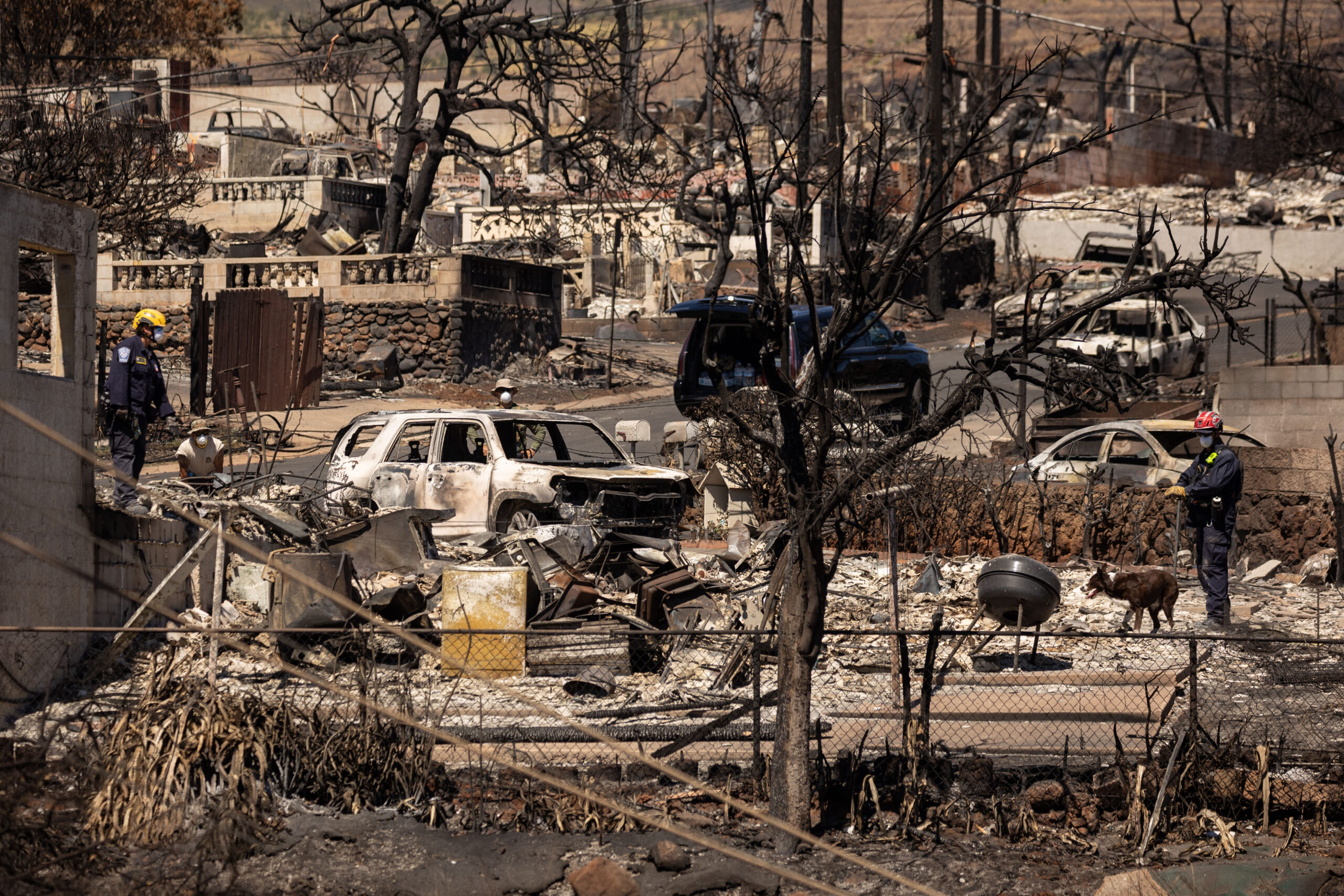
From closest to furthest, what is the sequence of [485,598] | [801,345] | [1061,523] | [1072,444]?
[485,598] → [1061,523] → [1072,444] → [801,345]

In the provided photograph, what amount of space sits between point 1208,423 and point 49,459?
31.0 ft

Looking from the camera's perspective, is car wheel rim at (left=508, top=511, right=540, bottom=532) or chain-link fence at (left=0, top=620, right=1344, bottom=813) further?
car wheel rim at (left=508, top=511, right=540, bottom=532)

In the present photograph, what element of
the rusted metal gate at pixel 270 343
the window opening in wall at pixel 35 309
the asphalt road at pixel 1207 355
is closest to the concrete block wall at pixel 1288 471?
the asphalt road at pixel 1207 355

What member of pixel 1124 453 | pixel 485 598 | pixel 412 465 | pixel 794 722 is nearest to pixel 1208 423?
pixel 1124 453

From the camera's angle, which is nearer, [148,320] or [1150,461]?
[148,320]

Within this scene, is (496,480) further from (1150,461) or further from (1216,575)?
(1150,461)

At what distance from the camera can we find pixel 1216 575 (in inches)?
457

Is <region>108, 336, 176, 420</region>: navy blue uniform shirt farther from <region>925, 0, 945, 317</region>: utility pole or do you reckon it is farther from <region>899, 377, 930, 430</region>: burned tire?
<region>925, 0, 945, 317</region>: utility pole

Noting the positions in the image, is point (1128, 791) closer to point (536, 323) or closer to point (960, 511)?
point (960, 511)

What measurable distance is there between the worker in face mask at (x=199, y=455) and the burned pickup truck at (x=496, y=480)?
43.4 inches

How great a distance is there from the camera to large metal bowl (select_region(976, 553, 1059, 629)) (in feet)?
32.0

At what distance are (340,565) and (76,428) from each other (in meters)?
2.23

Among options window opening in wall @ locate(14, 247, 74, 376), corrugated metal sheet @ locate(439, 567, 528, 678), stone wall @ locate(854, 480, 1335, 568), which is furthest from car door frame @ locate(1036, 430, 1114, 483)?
window opening in wall @ locate(14, 247, 74, 376)

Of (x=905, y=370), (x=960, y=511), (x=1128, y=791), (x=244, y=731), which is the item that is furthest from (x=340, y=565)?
(x=905, y=370)
